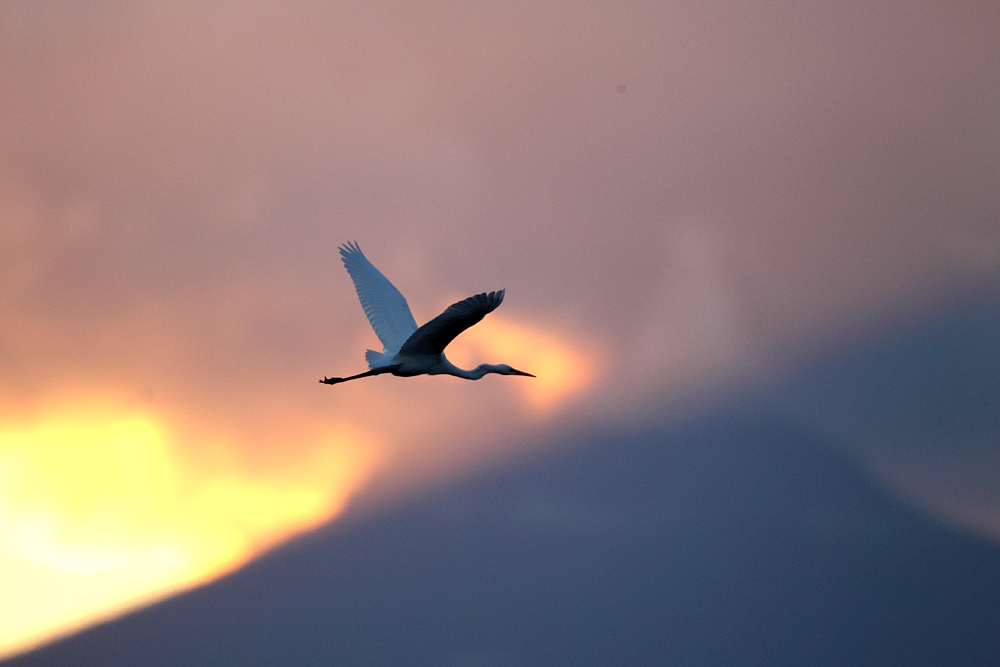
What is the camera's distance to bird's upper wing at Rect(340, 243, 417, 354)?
1128 inches

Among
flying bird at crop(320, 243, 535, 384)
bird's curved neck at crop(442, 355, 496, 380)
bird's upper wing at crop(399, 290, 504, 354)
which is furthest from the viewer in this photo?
bird's curved neck at crop(442, 355, 496, 380)

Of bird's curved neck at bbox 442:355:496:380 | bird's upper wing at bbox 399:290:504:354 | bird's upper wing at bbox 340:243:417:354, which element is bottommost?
bird's upper wing at bbox 399:290:504:354

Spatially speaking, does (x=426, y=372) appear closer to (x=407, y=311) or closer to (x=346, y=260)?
(x=407, y=311)

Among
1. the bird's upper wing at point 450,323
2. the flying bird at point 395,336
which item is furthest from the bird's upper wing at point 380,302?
the bird's upper wing at point 450,323

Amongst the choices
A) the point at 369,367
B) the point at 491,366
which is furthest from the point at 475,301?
the point at 491,366

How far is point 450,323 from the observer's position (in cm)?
2264

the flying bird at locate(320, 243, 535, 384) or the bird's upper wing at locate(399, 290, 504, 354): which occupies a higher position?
the flying bird at locate(320, 243, 535, 384)

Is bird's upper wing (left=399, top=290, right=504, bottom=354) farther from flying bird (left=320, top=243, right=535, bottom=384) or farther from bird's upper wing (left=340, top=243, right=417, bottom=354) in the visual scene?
bird's upper wing (left=340, top=243, right=417, bottom=354)

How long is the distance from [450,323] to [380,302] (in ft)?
23.1

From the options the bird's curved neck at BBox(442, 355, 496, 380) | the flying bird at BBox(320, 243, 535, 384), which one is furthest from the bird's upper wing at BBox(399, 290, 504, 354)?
the bird's curved neck at BBox(442, 355, 496, 380)

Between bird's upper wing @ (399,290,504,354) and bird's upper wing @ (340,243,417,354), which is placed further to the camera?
bird's upper wing @ (340,243,417,354)

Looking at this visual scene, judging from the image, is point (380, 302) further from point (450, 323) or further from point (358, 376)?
point (450, 323)

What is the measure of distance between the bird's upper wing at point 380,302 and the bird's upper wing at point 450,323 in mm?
2552

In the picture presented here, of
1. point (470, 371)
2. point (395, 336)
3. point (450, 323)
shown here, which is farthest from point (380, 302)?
point (450, 323)
